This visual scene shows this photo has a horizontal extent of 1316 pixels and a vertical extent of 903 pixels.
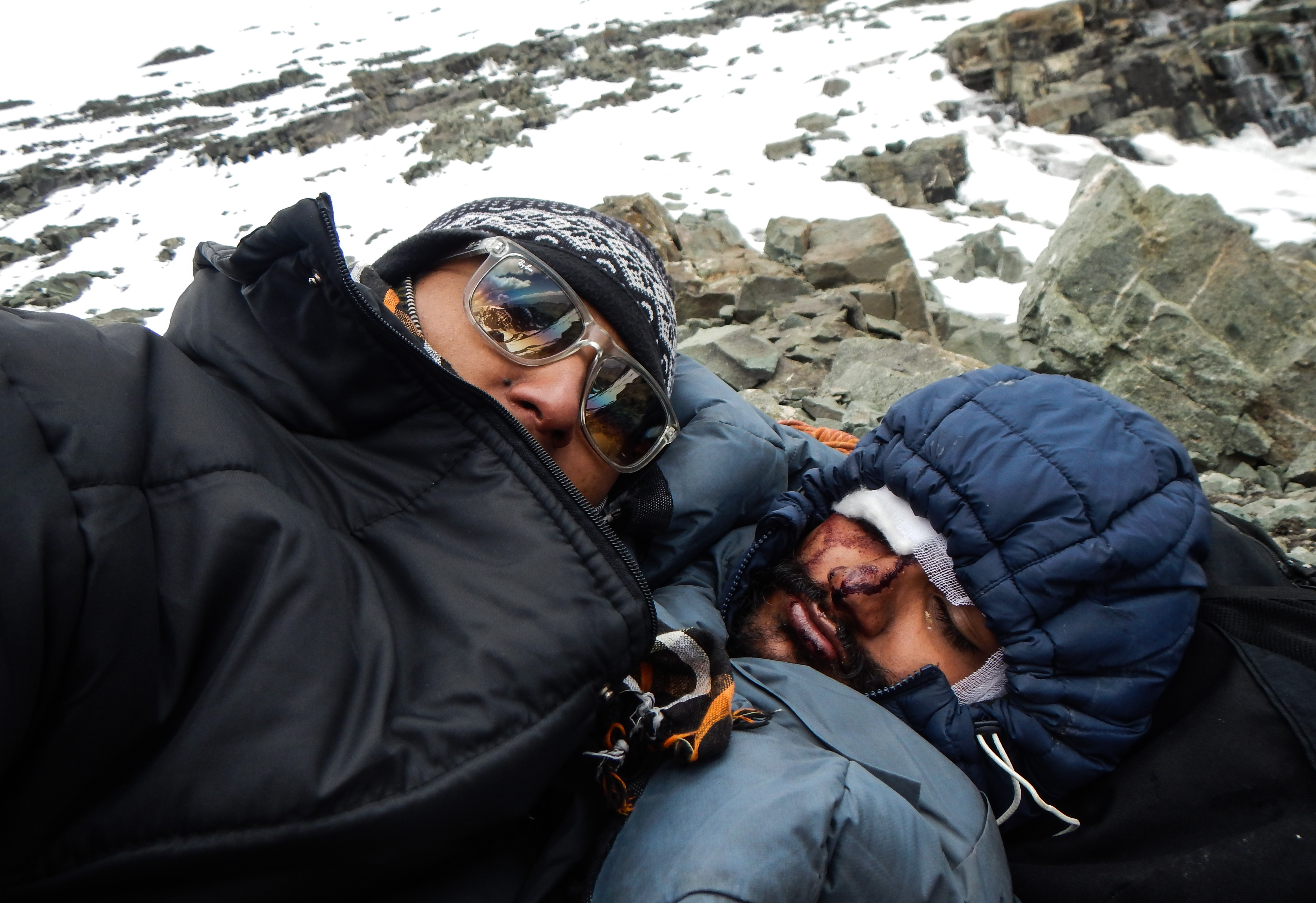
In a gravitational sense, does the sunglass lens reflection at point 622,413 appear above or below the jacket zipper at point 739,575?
above

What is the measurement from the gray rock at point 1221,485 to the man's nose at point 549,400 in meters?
2.66

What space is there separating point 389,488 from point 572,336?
66 cm

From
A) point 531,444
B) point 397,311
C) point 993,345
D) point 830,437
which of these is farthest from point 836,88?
point 531,444

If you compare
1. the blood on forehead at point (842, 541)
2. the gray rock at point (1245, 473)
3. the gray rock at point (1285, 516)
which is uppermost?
the blood on forehead at point (842, 541)

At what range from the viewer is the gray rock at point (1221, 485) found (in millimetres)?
3020

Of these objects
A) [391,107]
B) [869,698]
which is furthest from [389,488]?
[391,107]

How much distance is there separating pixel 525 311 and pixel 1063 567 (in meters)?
1.14

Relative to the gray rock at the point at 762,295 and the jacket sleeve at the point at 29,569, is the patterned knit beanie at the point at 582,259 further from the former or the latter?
the gray rock at the point at 762,295

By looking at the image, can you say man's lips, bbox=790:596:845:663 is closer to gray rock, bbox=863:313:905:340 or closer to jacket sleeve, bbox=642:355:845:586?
jacket sleeve, bbox=642:355:845:586

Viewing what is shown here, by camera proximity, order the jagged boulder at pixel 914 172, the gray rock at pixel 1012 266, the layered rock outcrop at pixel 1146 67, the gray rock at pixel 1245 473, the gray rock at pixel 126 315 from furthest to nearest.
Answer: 1. the layered rock outcrop at pixel 1146 67
2. the jagged boulder at pixel 914 172
3. the gray rock at pixel 126 315
4. the gray rock at pixel 1012 266
5. the gray rock at pixel 1245 473

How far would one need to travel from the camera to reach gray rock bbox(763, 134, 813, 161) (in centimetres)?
1096

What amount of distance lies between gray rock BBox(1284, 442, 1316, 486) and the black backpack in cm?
207

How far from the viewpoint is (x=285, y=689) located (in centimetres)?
81

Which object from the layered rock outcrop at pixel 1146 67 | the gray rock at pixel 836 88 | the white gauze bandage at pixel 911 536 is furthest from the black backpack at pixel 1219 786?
the gray rock at pixel 836 88
